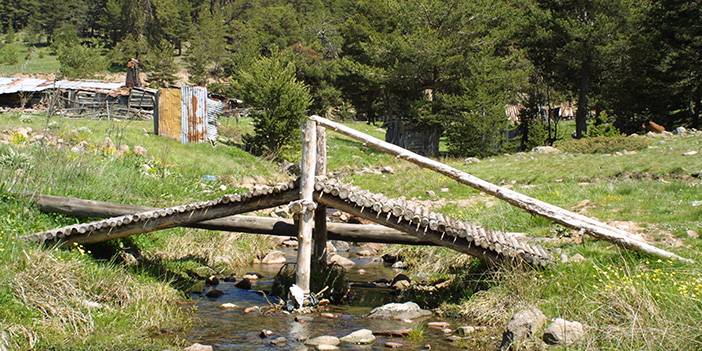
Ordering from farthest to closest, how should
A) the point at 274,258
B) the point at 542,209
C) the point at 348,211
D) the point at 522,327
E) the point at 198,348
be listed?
the point at 274,258
the point at 348,211
the point at 542,209
the point at 198,348
the point at 522,327

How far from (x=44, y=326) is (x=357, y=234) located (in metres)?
5.91

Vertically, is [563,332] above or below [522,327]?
above

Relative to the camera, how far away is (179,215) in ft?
38.1

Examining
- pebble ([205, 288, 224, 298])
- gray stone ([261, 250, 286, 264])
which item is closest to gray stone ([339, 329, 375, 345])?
pebble ([205, 288, 224, 298])

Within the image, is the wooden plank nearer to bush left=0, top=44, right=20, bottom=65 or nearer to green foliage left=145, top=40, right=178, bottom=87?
green foliage left=145, top=40, right=178, bottom=87

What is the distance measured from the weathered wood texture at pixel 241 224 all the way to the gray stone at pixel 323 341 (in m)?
3.18

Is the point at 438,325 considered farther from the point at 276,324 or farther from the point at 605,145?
the point at 605,145

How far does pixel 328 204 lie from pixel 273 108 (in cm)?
1942

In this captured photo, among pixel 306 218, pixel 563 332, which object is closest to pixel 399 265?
pixel 306 218

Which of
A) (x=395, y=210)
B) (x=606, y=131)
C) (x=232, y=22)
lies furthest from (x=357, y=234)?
(x=232, y=22)

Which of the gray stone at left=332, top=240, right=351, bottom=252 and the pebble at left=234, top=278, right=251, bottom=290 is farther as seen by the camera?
the gray stone at left=332, top=240, right=351, bottom=252

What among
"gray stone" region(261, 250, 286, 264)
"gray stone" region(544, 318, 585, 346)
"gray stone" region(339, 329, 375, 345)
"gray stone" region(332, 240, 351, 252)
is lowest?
"gray stone" region(332, 240, 351, 252)

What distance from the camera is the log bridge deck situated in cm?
1075

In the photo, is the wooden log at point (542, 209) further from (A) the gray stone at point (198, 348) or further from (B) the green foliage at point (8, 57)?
(B) the green foliage at point (8, 57)
